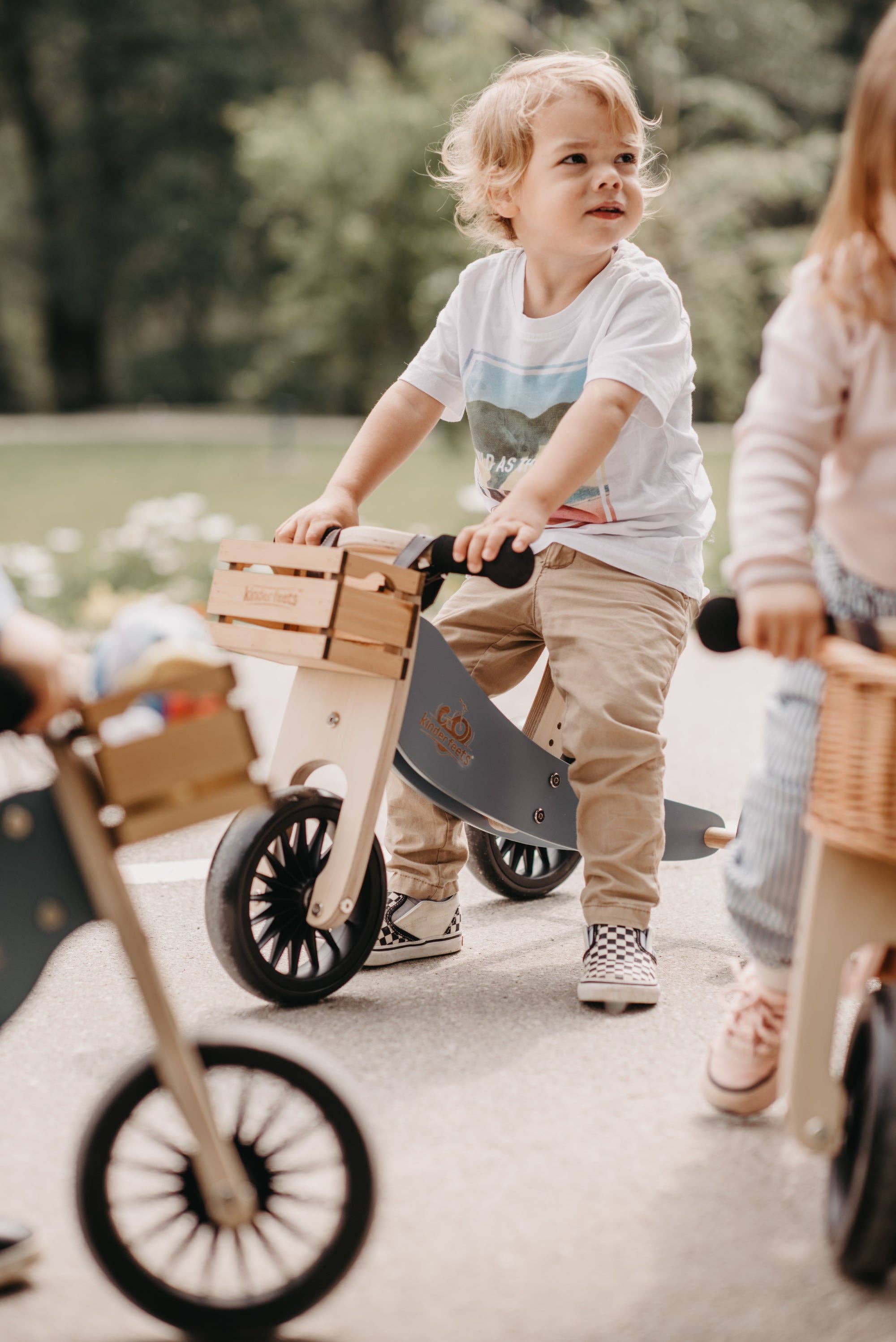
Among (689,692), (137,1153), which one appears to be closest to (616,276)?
(137,1153)

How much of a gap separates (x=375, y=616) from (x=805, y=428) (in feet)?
2.86

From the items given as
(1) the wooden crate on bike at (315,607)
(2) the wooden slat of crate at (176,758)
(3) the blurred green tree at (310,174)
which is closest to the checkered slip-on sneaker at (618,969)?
(1) the wooden crate on bike at (315,607)

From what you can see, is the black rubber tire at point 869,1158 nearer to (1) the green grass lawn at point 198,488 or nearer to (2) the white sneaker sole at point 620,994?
(2) the white sneaker sole at point 620,994

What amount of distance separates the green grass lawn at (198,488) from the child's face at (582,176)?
13.4 ft

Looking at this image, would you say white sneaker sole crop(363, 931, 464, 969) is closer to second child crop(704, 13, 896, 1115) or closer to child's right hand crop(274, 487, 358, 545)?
child's right hand crop(274, 487, 358, 545)

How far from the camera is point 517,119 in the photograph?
107 inches

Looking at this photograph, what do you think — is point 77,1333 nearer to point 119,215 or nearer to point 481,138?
point 481,138

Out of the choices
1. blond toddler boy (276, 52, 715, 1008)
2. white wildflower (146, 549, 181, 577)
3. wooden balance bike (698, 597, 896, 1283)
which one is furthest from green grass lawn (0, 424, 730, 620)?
wooden balance bike (698, 597, 896, 1283)

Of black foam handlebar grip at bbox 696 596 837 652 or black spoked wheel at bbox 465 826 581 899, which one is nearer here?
black foam handlebar grip at bbox 696 596 837 652

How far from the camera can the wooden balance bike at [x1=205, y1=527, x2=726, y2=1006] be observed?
7.73 feet

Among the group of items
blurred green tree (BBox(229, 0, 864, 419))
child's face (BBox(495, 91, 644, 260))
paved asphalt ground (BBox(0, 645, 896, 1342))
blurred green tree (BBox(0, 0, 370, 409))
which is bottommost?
paved asphalt ground (BBox(0, 645, 896, 1342))

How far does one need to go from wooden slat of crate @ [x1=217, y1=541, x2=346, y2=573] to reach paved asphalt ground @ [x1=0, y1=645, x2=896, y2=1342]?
0.81 metres

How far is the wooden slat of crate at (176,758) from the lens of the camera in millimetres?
1543

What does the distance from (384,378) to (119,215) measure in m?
14.9
